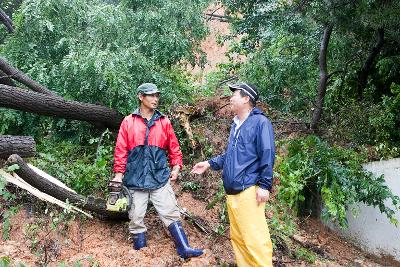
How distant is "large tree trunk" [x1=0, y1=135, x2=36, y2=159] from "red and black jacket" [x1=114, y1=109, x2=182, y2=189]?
45.1 inches

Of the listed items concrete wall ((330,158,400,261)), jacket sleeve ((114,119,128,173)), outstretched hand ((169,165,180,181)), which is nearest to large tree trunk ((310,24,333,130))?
concrete wall ((330,158,400,261))

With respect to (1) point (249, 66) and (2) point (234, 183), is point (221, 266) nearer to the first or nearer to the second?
(2) point (234, 183)

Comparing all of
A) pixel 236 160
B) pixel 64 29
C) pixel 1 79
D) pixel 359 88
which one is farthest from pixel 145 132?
pixel 359 88

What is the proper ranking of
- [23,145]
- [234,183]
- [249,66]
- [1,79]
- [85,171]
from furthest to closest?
[249,66]
[1,79]
[85,171]
[23,145]
[234,183]

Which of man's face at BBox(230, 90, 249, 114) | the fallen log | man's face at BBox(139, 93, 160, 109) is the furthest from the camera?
the fallen log

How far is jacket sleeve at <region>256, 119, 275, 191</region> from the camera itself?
3.64 metres

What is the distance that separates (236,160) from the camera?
381 cm

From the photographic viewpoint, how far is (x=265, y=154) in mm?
3660

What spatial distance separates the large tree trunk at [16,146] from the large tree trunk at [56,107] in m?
1.06

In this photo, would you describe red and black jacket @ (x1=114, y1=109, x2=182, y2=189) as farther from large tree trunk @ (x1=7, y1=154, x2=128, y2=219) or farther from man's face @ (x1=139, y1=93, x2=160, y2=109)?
large tree trunk @ (x1=7, y1=154, x2=128, y2=219)

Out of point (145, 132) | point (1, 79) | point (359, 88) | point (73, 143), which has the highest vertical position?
point (359, 88)

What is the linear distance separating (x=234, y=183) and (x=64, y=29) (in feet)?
17.4

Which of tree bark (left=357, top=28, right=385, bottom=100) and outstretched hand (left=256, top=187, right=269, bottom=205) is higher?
tree bark (left=357, top=28, right=385, bottom=100)

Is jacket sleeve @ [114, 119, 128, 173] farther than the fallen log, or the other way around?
the fallen log
